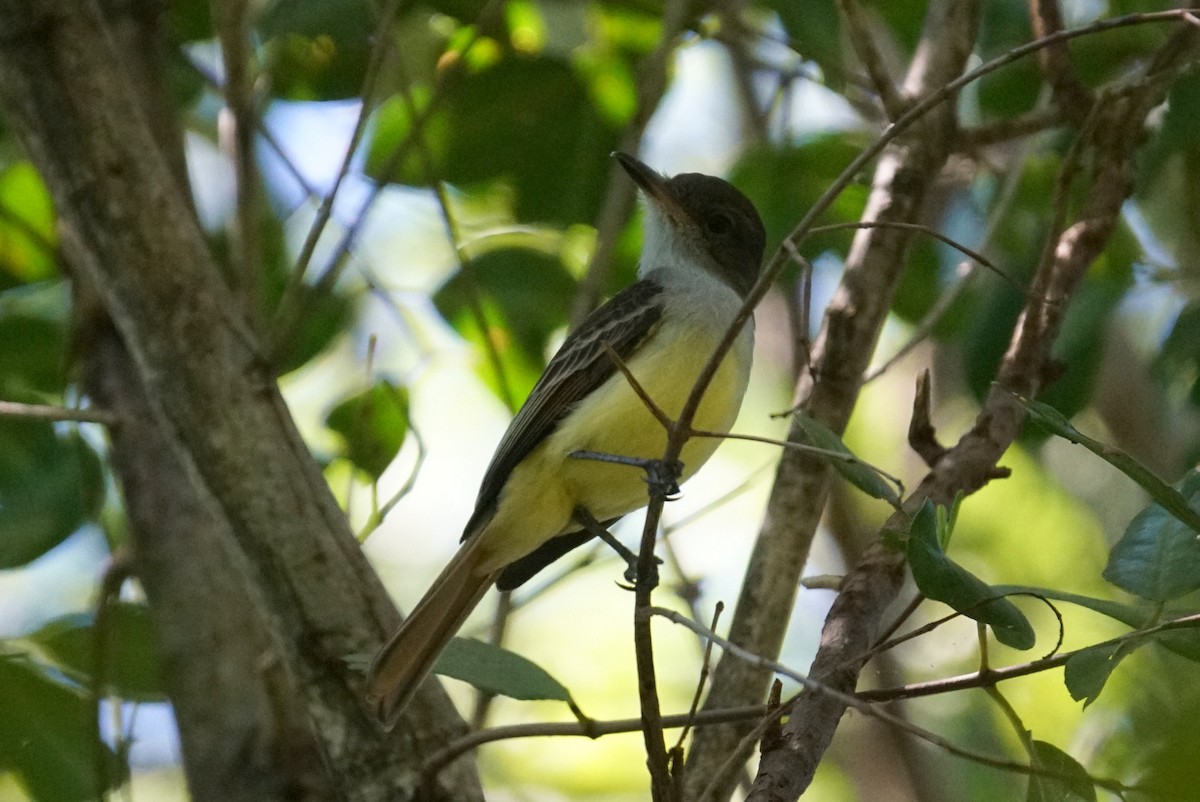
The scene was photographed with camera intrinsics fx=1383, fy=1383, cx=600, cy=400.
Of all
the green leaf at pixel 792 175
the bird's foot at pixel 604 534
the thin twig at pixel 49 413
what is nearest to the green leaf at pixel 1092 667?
the bird's foot at pixel 604 534

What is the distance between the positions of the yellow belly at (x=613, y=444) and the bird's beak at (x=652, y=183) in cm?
51

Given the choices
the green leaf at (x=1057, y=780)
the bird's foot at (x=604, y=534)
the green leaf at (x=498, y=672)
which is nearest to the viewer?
the green leaf at (x=1057, y=780)

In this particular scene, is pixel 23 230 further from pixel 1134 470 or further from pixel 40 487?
pixel 1134 470

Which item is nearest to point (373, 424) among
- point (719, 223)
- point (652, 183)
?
point (652, 183)

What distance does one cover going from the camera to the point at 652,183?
4.23 m

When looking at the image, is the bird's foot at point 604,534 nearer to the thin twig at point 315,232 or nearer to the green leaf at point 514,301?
the green leaf at point 514,301

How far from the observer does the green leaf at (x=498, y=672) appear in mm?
2580

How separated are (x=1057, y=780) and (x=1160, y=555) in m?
0.38

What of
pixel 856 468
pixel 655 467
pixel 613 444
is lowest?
pixel 856 468

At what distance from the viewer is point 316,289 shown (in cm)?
315

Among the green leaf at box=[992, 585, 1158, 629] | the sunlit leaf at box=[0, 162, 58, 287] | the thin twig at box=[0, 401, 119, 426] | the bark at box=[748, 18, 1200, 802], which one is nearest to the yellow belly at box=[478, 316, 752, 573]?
the bark at box=[748, 18, 1200, 802]

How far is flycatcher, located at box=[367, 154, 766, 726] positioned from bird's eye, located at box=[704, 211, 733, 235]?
0.51 metres

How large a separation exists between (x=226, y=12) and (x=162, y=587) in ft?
5.05

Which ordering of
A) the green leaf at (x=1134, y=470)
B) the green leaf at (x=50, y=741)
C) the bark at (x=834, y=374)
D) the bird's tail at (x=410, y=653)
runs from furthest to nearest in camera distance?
the green leaf at (x=50, y=741), the bark at (x=834, y=374), the bird's tail at (x=410, y=653), the green leaf at (x=1134, y=470)
